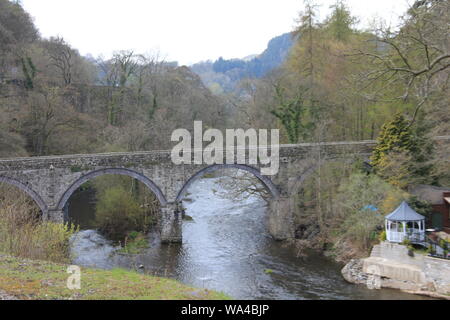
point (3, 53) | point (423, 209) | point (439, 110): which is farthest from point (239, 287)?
point (3, 53)

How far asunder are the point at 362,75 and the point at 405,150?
42.2ft

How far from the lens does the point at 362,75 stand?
10.6 metres

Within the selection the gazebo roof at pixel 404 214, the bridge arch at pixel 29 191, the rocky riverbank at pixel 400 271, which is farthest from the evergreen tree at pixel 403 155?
the bridge arch at pixel 29 191

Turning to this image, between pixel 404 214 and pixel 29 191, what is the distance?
19.8 meters

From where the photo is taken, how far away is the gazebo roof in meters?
18.7

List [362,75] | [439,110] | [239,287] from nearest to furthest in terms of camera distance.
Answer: [362,75]
[239,287]
[439,110]

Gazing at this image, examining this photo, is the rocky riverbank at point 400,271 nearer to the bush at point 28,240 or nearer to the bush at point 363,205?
the bush at point 363,205

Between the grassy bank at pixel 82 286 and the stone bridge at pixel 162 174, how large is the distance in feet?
37.4

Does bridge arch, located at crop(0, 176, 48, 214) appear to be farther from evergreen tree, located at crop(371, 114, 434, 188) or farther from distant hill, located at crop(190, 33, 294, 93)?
distant hill, located at crop(190, 33, 294, 93)

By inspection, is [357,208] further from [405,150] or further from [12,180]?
[12,180]

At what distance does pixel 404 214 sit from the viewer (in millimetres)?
18859

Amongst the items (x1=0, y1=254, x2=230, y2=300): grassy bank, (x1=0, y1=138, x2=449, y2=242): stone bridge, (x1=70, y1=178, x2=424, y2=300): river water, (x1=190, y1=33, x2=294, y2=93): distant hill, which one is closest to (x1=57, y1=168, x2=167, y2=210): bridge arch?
(x1=0, y1=138, x2=449, y2=242): stone bridge

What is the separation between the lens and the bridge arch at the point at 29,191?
22297 mm
